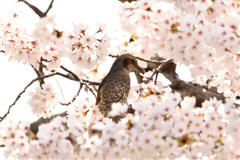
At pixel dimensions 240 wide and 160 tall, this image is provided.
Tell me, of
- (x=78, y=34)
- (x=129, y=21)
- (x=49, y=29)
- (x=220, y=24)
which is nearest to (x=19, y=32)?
(x=78, y=34)

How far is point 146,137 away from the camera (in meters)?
2.79

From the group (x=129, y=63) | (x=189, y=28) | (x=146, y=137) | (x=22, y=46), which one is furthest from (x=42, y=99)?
(x=189, y=28)

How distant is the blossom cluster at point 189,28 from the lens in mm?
2924

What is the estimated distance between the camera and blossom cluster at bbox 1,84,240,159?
9.05ft

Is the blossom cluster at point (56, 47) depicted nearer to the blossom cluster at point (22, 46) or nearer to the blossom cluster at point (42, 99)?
the blossom cluster at point (22, 46)

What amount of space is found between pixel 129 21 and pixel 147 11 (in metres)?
0.20

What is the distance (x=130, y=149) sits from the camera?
2.95 metres

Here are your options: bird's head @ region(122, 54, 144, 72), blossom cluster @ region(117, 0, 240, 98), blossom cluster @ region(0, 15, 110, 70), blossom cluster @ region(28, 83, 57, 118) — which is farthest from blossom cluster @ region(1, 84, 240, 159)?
bird's head @ region(122, 54, 144, 72)

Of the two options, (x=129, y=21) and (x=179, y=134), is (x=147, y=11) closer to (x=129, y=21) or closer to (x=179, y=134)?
(x=129, y=21)

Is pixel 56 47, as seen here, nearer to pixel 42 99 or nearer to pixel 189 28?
pixel 42 99

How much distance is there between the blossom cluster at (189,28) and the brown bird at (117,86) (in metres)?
1.86

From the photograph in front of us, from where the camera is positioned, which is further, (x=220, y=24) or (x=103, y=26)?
(x=103, y=26)

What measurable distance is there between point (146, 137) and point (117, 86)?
8.39ft

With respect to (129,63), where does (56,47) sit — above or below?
below
